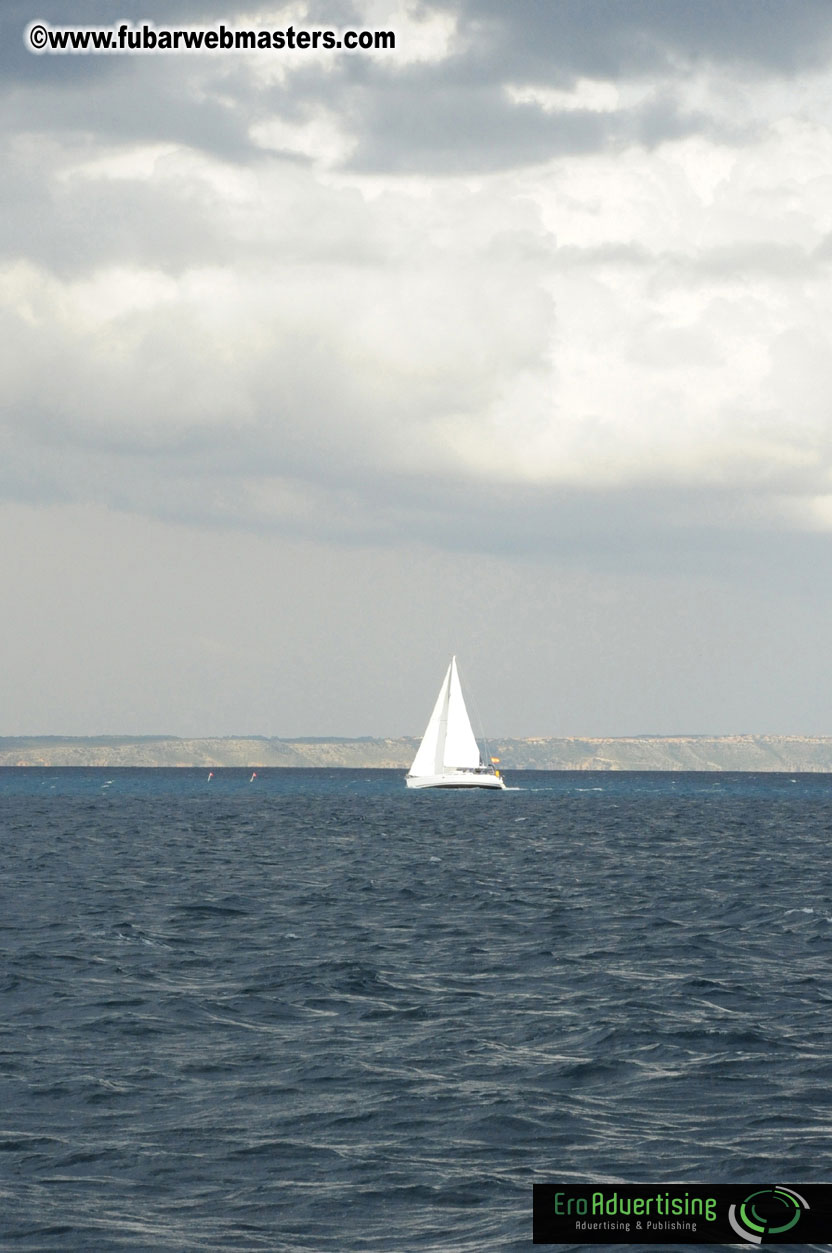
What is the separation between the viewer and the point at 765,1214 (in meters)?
16.5

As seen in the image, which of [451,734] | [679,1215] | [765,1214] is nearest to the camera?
[679,1215]

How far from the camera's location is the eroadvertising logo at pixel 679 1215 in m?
16.1

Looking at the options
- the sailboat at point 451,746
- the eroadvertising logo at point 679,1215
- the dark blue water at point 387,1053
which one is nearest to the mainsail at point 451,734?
the sailboat at point 451,746

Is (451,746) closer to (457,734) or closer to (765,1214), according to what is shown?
(457,734)

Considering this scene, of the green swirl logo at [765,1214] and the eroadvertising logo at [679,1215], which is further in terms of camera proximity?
the green swirl logo at [765,1214]

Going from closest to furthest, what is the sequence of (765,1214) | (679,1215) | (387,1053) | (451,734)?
(679,1215), (765,1214), (387,1053), (451,734)

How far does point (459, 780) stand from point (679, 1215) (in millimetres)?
152468

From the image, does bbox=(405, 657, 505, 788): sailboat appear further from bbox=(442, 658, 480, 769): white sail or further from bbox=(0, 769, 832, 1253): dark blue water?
bbox=(0, 769, 832, 1253): dark blue water

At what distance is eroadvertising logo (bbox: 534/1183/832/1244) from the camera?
16078mm

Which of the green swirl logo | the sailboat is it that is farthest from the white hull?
the green swirl logo

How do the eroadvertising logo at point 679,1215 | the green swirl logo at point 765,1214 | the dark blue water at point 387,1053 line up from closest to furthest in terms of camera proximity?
the eroadvertising logo at point 679,1215
the green swirl logo at point 765,1214
the dark blue water at point 387,1053

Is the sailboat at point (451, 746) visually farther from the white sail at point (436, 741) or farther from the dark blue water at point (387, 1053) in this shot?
the dark blue water at point (387, 1053)

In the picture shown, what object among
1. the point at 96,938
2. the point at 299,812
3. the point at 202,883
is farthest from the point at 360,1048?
the point at 299,812

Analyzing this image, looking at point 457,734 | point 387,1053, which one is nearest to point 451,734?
point 457,734
